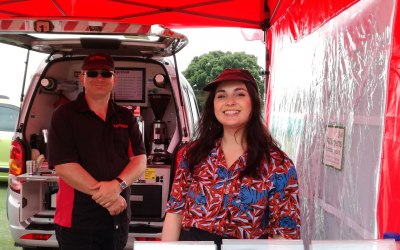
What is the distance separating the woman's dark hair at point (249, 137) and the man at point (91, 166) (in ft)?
2.93

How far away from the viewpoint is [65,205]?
3.14m

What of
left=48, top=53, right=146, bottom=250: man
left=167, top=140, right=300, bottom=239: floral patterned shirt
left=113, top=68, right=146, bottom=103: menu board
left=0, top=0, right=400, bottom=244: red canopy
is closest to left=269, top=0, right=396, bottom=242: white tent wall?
left=167, top=140, right=300, bottom=239: floral patterned shirt

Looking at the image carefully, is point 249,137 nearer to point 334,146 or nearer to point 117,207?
point 334,146

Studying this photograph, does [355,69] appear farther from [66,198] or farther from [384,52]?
[66,198]

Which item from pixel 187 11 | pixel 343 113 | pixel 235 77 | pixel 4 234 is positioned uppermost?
pixel 187 11

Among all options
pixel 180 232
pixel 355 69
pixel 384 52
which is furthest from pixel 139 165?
pixel 384 52

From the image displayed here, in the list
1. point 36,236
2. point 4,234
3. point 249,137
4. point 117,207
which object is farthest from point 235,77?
point 4,234

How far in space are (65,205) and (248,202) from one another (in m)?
1.45

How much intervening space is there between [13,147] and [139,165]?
1.76m

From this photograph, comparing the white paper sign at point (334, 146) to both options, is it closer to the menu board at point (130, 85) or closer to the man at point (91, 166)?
the man at point (91, 166)

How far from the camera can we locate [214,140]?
241 cm

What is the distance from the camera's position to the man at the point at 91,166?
306cm

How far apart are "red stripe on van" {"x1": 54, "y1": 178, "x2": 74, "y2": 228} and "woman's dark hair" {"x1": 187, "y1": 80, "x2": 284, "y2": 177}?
1091 mm

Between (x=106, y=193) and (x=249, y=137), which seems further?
(x=106, y=193)
